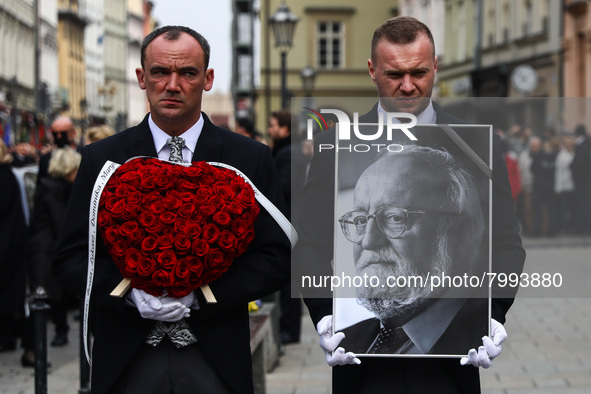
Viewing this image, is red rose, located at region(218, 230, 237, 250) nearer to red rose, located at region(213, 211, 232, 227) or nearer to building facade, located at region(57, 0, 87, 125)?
red rose, located at region(213, 211, 232, 227)

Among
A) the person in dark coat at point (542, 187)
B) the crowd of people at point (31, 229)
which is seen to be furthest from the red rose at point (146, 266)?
the crowd of people at point (31, 229)

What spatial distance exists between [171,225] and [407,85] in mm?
928

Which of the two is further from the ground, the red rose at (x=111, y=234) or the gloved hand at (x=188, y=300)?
the red rose at (x=111, y=234)

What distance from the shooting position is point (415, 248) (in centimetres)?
361

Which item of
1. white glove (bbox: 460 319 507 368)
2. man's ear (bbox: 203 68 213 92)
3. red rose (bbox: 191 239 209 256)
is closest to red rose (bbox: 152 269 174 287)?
red rose (bbox: 191 239 209 256)

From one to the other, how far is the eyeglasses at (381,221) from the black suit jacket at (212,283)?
1.08 feet

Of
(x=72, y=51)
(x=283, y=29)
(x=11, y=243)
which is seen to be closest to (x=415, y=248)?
(x=11, y=243)

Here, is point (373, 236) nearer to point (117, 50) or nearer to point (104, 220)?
point (104, 220)

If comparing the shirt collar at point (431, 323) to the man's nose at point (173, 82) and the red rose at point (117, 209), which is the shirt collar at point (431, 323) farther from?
the man's nose at point (173, 82)

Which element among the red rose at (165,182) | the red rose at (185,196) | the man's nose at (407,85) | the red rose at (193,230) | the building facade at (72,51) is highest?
the building facade at (72,51)

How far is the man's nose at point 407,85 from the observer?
3.81 meters

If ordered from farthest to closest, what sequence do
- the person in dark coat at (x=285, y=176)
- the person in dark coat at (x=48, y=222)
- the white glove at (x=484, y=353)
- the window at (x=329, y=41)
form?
1. the window at (x=329, y=41)
2. the person in dark coat at (x=285, y=176)
3. the person in dark coat at (x=48, y=222)
4. the white glove at (x=484, y=353)

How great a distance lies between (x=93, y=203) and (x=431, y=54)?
4.17 ft

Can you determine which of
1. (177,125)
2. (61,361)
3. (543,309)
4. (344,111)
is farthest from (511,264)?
(543,309)
